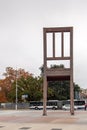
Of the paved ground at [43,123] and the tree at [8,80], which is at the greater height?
the tree at [8,80]

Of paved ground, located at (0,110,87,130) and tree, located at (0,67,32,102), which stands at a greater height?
tree, located at (0,67,32,102)

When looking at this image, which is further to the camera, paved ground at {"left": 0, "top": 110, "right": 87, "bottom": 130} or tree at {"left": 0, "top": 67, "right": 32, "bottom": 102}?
tree at {"left": 0, "top": 67, "right": 32, "bottom": 102}

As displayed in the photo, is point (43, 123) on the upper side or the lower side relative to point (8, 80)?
lower

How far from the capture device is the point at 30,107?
85500mm

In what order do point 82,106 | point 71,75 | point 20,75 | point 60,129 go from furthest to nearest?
point 20,75, point 82,106, point 71,75, point 60,129

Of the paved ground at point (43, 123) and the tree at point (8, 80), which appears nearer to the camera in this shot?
the paved ground at point (43, 123)

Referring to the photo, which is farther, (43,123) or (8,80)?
(8,80)

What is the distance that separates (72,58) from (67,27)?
121 inches

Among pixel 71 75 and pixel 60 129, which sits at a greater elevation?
pixel 71 75

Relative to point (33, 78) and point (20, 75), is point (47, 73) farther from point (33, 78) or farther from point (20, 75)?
point (20, 75)

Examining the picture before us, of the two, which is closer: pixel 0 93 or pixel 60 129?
pixel 60 129

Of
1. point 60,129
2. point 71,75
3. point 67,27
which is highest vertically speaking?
point 67,27

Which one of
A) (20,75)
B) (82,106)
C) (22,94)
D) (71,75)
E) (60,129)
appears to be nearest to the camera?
(60,129)

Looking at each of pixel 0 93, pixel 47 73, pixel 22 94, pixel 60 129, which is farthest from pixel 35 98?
pixel 60 129
